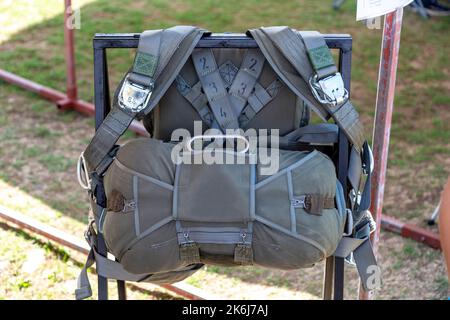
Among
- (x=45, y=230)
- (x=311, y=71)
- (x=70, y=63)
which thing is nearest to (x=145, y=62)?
(x=311, y=71)

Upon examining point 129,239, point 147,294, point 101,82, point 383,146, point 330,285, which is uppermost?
point 101,82

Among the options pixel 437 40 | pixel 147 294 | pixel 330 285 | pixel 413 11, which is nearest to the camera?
pixel 330 285

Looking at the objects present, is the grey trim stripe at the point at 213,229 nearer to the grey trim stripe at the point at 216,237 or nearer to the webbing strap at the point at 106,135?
the grey trim stripe at the point at 216,237

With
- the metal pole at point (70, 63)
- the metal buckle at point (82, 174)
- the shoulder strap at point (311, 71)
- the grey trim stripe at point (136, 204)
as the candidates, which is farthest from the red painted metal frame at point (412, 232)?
the metal pole at point (70, 63)

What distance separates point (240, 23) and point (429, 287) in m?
3.92

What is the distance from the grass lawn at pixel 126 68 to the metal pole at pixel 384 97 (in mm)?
943

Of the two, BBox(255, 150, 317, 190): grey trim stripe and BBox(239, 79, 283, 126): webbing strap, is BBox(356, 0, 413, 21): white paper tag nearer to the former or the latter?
BBox(239, 79, 283, 126): webbing strap

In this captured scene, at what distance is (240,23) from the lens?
6.57 metres

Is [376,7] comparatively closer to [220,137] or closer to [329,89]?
[329,89]

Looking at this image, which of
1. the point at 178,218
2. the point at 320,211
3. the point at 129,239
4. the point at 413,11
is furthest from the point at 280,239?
the point at 413,11

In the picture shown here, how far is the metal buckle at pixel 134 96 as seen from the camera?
1.95 metres

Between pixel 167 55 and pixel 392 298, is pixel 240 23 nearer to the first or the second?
pixel 392 298

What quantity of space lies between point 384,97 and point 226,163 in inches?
24.5

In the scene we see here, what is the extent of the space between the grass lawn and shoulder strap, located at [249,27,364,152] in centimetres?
134
